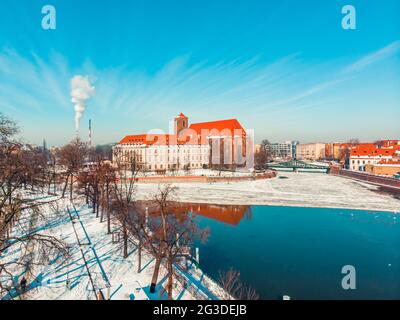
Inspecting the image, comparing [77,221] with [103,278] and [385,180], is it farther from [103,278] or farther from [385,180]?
[385,180]

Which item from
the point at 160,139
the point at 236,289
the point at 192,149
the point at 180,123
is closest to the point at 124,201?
the point at 236,289

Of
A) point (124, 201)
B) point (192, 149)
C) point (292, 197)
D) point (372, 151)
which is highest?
point (192, 149)

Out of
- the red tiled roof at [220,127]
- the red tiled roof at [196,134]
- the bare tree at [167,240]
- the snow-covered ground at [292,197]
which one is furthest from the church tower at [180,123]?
the bare tree at [167,240]

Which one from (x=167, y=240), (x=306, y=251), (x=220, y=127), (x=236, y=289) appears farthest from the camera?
(x=220, y=127)

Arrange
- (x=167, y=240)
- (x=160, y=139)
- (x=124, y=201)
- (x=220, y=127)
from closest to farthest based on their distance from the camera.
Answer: (x=167, y=240) → (x=124, y=201) → (x=160, y=139) → (x=220, y=127)

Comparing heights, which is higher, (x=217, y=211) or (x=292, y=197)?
(x=292, y=197)

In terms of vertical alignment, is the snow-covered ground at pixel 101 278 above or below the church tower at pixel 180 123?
below

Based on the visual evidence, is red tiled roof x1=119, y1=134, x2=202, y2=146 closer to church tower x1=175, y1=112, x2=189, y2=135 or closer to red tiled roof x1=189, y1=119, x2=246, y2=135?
church tower x1=175, y1=112, x2=189, y2=135

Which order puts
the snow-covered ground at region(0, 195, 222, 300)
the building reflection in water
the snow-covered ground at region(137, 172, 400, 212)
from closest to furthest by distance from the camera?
the snow-covered ground at region(0, 195, 222, 300), the building reflection in water, the snow-covered ground at region(137, 172, 400, 212)

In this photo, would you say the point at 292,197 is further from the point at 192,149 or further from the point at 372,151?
the point at 192,149

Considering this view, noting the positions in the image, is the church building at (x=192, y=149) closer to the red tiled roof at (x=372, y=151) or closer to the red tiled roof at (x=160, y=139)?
the red tiled roof at (x=160, y=139)

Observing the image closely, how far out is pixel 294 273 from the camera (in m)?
9.26

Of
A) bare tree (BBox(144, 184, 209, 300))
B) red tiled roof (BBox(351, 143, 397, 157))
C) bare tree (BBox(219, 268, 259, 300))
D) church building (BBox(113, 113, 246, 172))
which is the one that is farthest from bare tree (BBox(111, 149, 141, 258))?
red tiled roof (BBox(351, 143, 397, 157))
